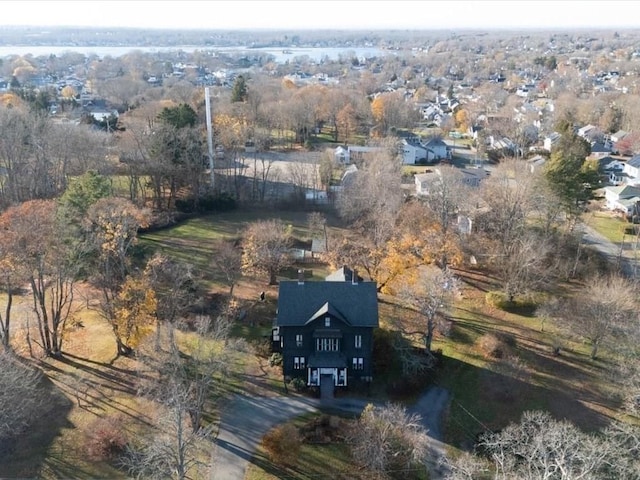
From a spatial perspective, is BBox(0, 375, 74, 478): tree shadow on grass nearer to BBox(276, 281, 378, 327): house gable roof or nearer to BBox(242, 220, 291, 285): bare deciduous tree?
BBox(276, 281, 378, 327): house gable roof

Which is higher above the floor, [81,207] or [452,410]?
[81,207]

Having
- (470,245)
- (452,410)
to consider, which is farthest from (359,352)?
(470,245)

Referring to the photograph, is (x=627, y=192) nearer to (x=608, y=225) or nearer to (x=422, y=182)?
(x=608, y=225)

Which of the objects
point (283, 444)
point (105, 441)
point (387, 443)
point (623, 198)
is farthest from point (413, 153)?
point (105, 441)

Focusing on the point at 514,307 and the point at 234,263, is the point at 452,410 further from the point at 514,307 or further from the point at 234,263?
the point at 234,263

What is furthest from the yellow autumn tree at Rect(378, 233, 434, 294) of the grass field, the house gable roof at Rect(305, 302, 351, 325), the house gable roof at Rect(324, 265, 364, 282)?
the house gable roof at Rect(305, 302, 351, 325)
